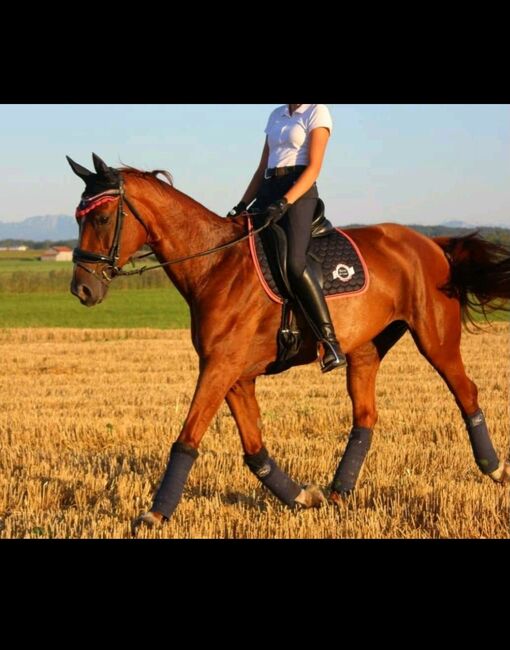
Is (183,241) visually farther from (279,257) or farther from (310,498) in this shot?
(310,498)

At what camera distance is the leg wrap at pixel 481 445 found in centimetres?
826

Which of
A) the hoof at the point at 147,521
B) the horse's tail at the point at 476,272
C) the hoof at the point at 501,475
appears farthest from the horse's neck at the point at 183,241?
the hoof at the point at 501,475

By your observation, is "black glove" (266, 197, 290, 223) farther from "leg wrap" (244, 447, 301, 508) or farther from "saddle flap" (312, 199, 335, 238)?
"leg wrap" (244, 447, 301, 508)

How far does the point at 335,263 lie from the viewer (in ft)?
24.3

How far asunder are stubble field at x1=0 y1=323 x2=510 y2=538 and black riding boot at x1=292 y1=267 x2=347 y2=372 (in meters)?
1.16

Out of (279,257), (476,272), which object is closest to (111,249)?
(279,257)

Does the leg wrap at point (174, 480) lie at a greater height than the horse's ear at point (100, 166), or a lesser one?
lesser

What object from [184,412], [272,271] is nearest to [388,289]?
[272,271]

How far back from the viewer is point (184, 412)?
12945mm

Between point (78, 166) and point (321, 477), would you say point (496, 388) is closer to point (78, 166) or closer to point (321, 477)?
point (321, 477)

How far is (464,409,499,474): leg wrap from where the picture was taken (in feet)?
27.1

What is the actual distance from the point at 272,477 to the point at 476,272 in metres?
2.62

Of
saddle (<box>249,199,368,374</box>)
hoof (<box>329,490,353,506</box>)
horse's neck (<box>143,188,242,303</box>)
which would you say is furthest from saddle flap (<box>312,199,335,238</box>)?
hoof (<box>329,490,353,506</box>)

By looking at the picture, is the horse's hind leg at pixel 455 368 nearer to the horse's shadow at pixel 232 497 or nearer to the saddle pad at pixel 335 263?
the saddle pad at pixel 335 263
